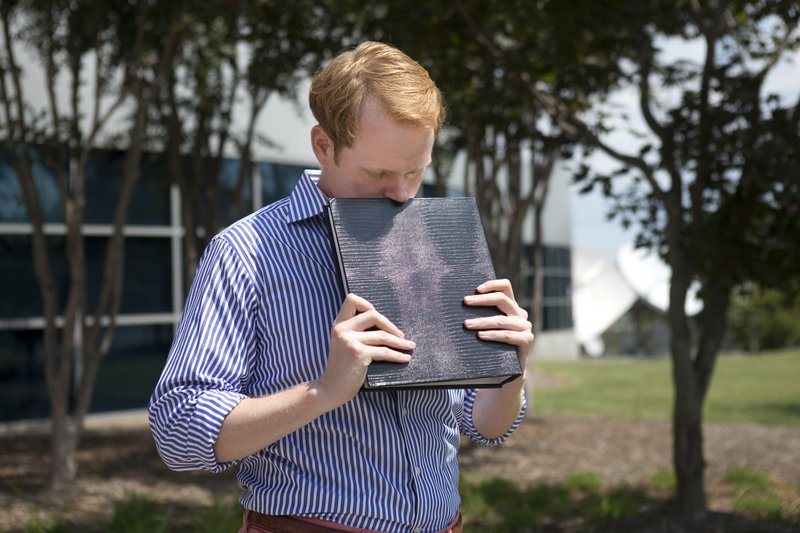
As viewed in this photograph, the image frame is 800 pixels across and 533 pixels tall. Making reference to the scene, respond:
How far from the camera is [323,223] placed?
75.1 inches

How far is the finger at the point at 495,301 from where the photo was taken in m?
1.73

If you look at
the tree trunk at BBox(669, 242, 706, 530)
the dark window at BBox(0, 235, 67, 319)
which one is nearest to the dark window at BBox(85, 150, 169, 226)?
the dark window at BBox(0, 235, 67, 319)

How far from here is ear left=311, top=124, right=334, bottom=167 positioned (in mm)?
1829

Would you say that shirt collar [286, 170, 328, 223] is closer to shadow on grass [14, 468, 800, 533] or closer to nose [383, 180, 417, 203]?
nose [383, 180, 417, 203]

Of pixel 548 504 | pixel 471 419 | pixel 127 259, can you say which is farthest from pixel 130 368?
pixel 471 419

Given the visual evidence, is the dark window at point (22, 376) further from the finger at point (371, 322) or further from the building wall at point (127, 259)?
the finger at point (371, 322)

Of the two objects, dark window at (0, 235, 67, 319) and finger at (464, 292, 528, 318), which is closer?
finger at (464, 292, 528, 318)

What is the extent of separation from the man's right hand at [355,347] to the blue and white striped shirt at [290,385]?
195mm

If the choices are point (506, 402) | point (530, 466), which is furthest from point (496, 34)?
point (506, 402)

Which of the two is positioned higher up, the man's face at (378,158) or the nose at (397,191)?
the man's face at (378,158)

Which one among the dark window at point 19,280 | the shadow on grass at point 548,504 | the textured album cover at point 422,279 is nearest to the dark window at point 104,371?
the dark window at point 19,280

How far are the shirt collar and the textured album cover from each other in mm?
160

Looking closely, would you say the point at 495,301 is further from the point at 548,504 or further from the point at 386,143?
the point at 548,504

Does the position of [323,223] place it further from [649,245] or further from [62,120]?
[62,120]
